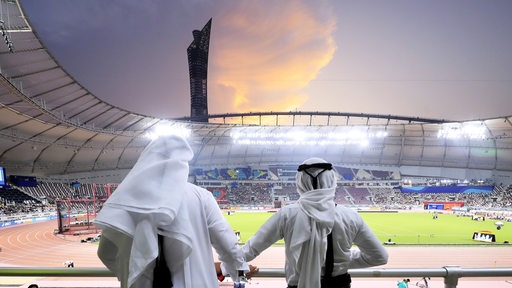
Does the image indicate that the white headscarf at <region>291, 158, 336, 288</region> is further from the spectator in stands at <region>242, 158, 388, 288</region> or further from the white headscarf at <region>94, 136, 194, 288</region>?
the white headscarf at <region>94, 136, 194, 288</region>

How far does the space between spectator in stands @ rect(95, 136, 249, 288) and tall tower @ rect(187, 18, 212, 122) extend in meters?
90.5

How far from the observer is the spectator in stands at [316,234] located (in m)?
1.95

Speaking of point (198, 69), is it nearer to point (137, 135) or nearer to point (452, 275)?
point (137, 135)

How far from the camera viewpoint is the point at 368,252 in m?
2.18

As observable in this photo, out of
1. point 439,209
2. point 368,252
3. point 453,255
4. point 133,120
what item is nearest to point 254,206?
point 133,120

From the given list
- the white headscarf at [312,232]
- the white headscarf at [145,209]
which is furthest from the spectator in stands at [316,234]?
the white headscarf at [145,209]

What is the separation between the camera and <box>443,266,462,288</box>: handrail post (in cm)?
197

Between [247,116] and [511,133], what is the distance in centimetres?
3837

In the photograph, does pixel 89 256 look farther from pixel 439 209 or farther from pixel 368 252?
pixel 439 209

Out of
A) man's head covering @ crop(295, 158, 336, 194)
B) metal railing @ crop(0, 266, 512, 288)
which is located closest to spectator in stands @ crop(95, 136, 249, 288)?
metal railing @ crop(0, 266, 512, 288)

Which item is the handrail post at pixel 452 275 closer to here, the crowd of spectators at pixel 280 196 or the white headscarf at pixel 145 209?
the white headscarf at pixel 145 209

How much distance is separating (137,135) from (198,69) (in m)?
54.0

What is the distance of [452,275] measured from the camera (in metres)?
1.98

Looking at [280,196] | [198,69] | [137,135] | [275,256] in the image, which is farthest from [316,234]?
[198,69]
